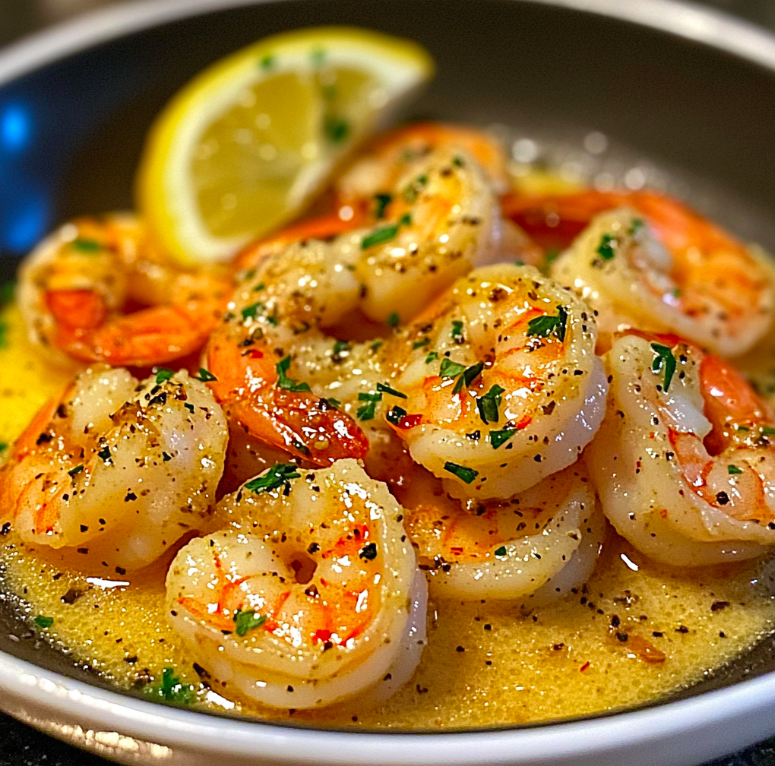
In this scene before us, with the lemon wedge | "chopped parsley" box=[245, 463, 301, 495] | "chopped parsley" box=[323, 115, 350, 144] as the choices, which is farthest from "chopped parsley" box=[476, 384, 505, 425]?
"chopped parsley" box=[323, 115, 350, 144]

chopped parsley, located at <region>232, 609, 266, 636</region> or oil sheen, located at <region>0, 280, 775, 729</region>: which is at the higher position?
chopped parsley, located at <region>232, 609, 266, 636</region>

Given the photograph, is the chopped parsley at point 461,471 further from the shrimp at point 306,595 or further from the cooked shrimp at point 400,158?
the cooked shrimp at point 400,158

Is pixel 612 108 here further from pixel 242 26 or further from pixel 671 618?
pixel 671 618

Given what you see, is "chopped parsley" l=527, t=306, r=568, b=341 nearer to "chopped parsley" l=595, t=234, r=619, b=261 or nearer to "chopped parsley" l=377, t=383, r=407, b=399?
"chopped parsley" l=377, t=383, r=407, b=399

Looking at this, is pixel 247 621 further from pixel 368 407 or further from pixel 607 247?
pixel 607 247

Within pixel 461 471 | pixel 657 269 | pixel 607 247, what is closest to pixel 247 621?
pixel 461 471

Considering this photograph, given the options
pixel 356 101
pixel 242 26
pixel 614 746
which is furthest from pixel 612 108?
pixel 614 746
